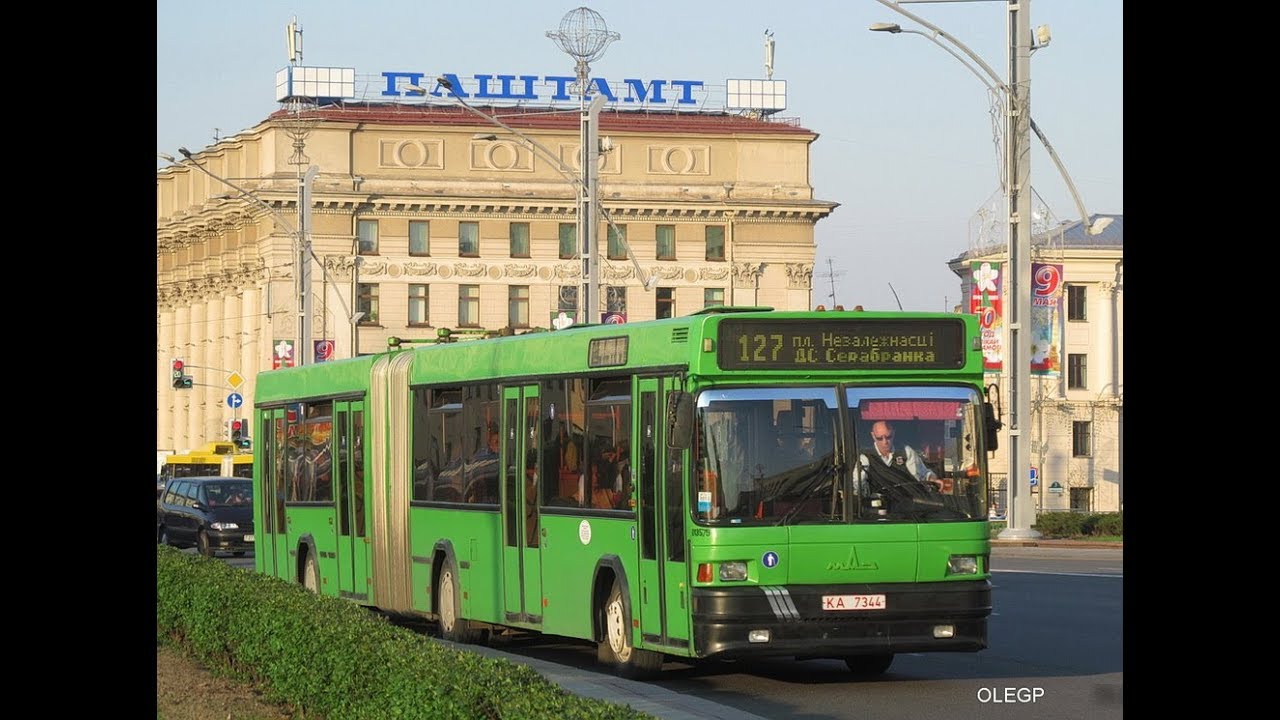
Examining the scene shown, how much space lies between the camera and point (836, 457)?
15.0m

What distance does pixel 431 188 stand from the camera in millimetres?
105438

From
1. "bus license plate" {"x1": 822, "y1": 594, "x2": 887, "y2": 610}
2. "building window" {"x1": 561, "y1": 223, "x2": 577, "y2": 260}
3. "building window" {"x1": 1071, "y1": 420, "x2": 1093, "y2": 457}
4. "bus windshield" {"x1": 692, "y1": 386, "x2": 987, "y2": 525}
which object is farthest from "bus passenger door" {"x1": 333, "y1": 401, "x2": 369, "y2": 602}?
"building window" {"x1": 561, "y1": 223, "x2": 577, "y2": 260}

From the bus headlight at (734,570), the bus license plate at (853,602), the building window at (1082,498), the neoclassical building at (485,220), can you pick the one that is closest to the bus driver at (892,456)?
the bus license plate at (853,602)

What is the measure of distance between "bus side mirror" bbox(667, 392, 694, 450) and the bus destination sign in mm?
382

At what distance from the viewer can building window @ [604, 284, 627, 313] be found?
105m

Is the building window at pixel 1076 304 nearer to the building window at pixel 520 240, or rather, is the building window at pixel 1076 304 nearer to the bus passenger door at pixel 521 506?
the building window at pixel 520 240

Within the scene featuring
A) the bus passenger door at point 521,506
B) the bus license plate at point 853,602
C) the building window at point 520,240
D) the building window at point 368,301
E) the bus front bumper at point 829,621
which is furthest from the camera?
the building window at point 520,240

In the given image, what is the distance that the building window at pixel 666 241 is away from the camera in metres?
109

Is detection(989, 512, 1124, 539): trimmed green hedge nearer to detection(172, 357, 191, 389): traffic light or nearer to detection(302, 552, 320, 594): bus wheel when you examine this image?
detection(302, 552, 320, 594): bus wheel

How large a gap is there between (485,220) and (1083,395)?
29.0 metres

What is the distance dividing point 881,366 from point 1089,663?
3.51 meters

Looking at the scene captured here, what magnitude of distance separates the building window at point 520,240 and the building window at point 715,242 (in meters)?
8.85
